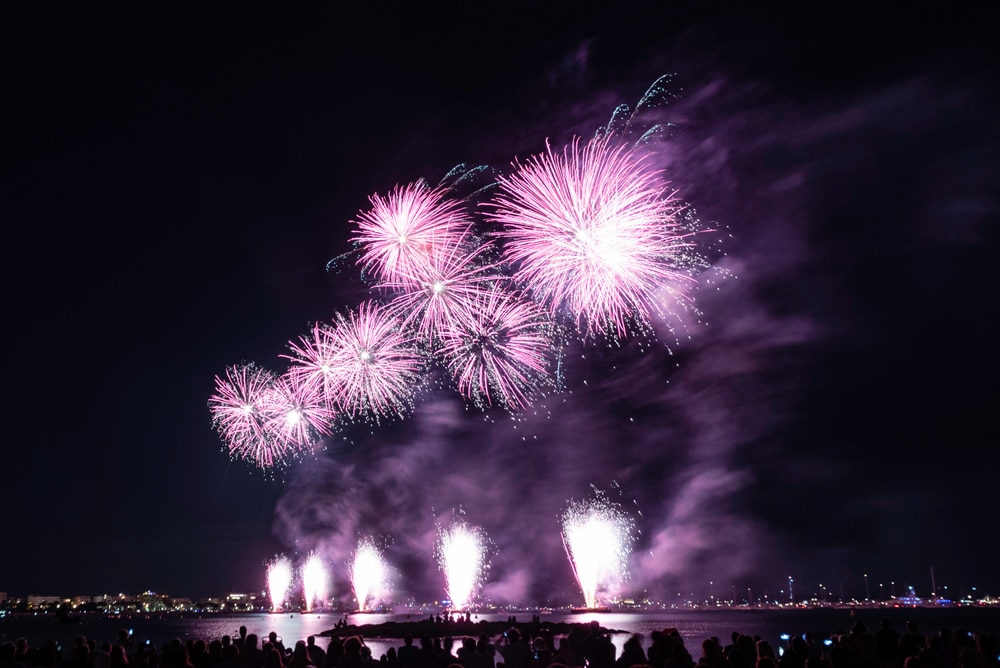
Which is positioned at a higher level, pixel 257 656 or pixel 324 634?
pixel 257 656

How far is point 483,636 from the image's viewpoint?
13.7 m

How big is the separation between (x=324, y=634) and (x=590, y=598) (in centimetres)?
2604
